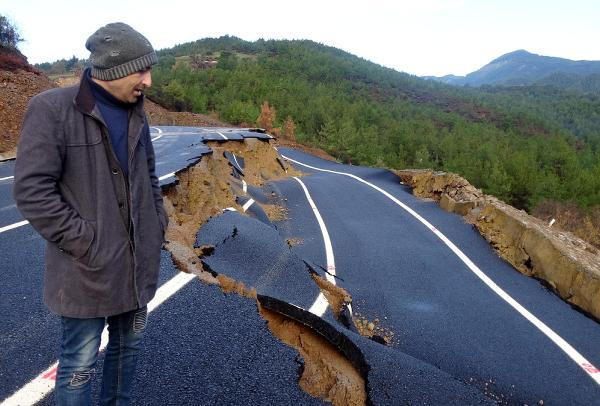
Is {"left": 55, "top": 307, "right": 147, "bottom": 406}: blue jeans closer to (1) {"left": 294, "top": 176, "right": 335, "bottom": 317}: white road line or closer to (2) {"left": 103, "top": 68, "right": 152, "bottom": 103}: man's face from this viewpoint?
(2) {"left": 103, "top": 68, "right": 152, "bottom": 103}: man's face

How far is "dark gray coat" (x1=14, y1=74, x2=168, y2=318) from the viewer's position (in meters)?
1.81

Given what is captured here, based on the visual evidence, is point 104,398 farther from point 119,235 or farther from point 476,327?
point 476,327

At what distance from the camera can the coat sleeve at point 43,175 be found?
1794 millimetres

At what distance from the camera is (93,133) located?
6.38 ft

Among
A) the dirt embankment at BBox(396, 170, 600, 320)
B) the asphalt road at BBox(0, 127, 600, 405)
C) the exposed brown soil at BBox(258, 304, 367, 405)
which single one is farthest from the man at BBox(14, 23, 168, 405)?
the dirt embankment at BBox(396, 170, 600, 320)

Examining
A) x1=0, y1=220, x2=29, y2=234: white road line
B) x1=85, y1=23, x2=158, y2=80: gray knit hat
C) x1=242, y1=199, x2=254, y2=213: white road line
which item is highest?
x1=85, y1=23, x2=158, y2=80: gray knit hat

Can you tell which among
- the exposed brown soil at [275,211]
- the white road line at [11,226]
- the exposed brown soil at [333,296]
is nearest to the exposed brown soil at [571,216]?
the exposed brown soil at [275,211]

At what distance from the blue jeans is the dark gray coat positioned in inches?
5.0

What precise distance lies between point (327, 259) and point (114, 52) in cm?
637

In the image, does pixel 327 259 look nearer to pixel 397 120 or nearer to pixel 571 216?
pixel 571 216

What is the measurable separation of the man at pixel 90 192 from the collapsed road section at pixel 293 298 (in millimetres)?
1745

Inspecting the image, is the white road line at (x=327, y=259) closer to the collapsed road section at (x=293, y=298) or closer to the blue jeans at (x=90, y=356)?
the collapsed road section at (x=293, y=298)

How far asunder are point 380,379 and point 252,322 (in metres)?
1.23

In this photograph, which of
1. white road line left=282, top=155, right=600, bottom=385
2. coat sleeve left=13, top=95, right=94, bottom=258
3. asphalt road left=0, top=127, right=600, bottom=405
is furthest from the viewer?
white road line left=282, top=155, right=600, bottom=385
